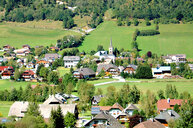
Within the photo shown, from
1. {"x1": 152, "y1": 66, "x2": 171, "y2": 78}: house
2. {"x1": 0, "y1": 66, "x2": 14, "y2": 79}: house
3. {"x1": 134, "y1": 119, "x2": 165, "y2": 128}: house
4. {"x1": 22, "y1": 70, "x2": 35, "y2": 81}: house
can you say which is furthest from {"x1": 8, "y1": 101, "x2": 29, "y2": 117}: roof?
{"x1": 152, "y1": 66, "x2": 171, "y2": 78}: house

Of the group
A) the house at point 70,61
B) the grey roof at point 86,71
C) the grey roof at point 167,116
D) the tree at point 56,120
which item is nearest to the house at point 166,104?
the grey roof at point 167,116

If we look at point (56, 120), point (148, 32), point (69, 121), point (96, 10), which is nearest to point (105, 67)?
point (148, 32)

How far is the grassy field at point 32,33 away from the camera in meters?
123

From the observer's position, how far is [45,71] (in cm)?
8131

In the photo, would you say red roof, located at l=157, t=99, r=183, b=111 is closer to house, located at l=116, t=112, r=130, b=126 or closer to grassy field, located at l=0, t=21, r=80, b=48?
house, located at l=116, t=112, r=130, b=126

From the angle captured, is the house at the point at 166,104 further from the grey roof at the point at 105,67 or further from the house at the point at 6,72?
the house at the point at 6,72

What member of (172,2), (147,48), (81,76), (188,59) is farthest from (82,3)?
(81,76)

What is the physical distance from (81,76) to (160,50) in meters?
35.7

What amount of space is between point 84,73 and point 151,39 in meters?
41.1

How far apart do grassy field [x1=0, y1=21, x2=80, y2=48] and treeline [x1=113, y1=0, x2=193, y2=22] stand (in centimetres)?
2019

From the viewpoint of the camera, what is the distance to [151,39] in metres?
119

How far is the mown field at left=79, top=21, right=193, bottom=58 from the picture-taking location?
112 metres

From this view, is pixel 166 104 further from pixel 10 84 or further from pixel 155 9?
pixel 155 9

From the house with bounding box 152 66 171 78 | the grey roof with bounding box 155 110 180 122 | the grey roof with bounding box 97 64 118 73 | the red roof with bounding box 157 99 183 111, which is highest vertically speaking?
the grey roof with bounding box 97 64 118 73
